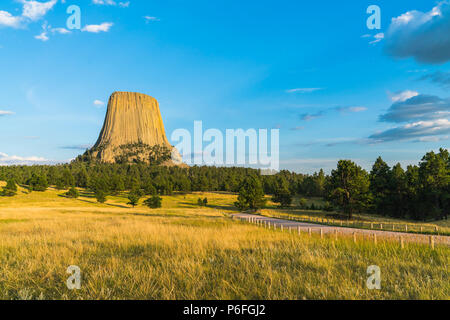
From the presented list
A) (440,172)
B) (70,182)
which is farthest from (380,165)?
(70,182)

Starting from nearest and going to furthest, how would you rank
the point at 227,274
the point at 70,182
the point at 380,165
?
the point at 227,274, the point at 380,165, the point at 70,182

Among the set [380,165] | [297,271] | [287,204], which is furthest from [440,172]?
[297,271]

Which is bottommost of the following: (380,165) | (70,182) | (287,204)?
(287,204)

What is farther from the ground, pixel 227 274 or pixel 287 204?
pixel 227 274

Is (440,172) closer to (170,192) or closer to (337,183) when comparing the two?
(337,183)

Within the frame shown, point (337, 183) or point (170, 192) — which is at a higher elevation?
point (337, 183)

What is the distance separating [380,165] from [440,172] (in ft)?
56.7
